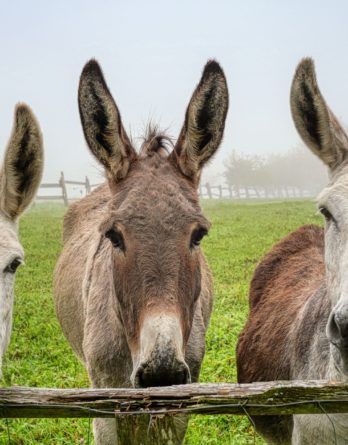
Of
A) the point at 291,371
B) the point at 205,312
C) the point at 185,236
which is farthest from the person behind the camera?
the point at 205,312

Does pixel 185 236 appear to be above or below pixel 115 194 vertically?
below

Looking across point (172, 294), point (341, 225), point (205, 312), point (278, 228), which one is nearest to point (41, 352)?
point (205, 312)

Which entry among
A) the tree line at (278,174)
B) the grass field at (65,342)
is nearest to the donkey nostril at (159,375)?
the grass field at (65,342)

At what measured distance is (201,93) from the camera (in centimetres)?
338

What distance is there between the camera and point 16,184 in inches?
126

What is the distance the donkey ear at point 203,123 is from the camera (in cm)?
338

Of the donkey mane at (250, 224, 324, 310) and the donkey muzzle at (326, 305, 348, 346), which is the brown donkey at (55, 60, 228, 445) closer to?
the donkey muzzle at (326, 305, 348, 346)

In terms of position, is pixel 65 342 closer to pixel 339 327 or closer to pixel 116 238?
pixel 116 238

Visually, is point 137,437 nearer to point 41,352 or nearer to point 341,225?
point 341,225

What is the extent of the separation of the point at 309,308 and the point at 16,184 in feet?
7.60

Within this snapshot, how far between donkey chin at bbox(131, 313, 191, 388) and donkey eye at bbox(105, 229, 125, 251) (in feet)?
2.09

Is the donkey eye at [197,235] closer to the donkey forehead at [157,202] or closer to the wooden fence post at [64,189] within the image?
the donkey forehead at [157,202]

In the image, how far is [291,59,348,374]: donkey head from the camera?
8.43 ft

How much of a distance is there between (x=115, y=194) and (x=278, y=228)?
684 inches
